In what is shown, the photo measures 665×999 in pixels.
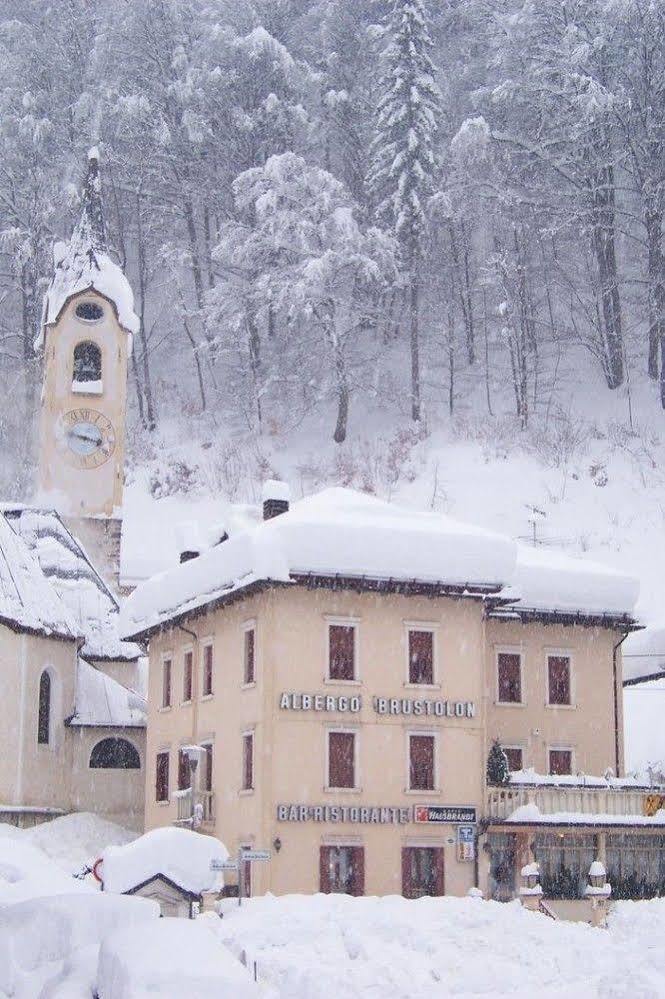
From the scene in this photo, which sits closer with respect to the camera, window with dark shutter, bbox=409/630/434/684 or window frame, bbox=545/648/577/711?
window with dark shutter, bbox=409/630/434/684

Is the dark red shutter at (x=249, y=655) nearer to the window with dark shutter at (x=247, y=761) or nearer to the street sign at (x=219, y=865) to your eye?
the window with dark shutter at (x=247, y=761)

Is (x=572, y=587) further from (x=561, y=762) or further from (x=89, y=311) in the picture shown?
(x=89, y=311)

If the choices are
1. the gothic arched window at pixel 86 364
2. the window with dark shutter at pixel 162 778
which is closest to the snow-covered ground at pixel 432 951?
the window with dark shutter at pixel 162 778

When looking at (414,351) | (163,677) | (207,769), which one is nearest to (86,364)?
(414,351)

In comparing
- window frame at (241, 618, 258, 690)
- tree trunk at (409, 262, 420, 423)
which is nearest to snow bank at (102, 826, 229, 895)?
window frame at (241, 618, 258, 690)

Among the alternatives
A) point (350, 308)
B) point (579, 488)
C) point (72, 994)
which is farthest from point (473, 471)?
point (72, 994)

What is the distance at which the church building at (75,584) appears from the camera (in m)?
43.7

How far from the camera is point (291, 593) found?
3678cm

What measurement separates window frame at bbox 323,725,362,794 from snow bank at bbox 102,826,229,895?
1153cm

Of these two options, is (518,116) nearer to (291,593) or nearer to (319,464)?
(319,464)

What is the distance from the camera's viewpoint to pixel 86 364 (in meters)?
57.5

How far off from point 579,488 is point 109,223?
29396mm

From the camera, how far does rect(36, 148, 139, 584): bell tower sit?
56.9m

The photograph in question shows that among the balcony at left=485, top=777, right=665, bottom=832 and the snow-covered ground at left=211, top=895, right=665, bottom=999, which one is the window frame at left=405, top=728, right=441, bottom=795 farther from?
the snow-covered ground at left=211, top=895, right=665, bottom=999
